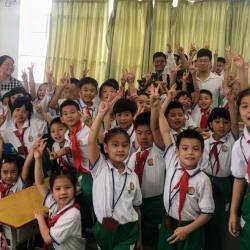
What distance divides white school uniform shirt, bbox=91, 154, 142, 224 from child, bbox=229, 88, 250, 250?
600 mm

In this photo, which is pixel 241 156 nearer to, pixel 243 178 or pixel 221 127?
pixel 243 178

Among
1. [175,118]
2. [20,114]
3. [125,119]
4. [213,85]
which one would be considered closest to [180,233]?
[175,118]

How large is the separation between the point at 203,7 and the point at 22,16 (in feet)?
12.4

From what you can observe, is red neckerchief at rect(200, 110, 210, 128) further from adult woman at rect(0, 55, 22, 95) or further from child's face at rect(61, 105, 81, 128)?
adult woman at rect(0, 55, 22, 95)

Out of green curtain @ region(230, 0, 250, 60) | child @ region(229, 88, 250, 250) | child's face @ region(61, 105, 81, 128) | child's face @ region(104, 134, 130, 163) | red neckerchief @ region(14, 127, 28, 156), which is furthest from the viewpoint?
green curtain @ region(230, 0, 250, 60)

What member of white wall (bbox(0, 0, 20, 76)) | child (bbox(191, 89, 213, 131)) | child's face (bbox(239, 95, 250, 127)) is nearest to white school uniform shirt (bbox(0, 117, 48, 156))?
child (bbox(191, 89, 213, 131))

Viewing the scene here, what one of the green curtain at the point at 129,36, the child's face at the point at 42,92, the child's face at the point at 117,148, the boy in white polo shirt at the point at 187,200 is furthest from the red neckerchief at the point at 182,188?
the green curtain at the point at 129,36

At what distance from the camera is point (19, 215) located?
229cm

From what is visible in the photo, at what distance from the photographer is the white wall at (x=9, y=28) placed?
718cm

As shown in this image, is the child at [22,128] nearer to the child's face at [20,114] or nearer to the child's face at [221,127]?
the child's face at [20,114]

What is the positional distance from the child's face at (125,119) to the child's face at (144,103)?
0.47 feet

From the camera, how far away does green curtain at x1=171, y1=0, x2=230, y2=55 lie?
5.64 metres

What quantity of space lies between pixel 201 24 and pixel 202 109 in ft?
8.98

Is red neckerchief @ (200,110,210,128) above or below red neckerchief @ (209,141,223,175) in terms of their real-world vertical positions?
above
